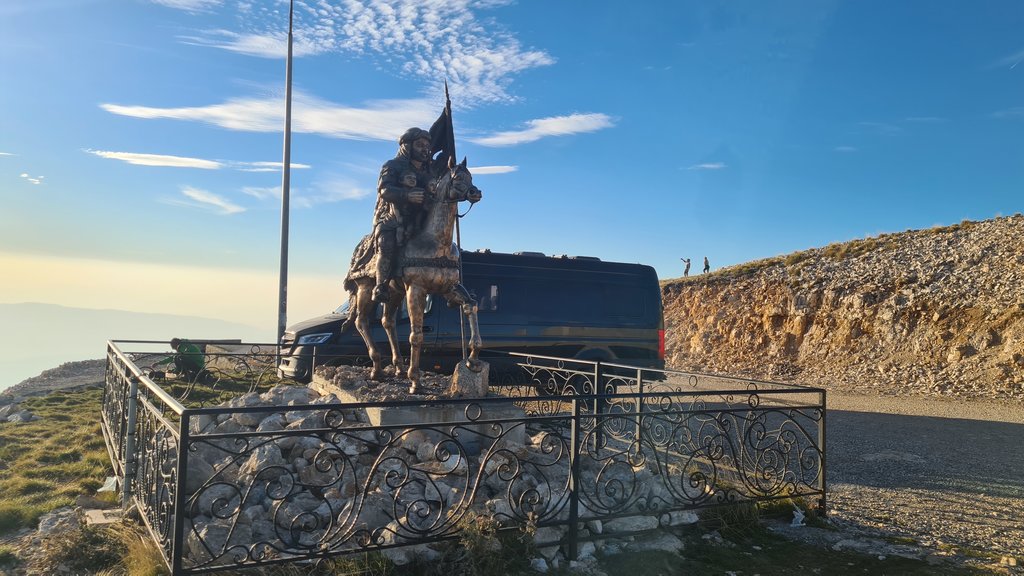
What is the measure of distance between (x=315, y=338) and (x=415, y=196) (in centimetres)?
430

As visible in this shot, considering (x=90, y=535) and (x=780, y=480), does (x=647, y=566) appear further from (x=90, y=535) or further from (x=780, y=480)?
(x=90, y=535)

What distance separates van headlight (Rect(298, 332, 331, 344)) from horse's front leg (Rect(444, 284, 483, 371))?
370 cm

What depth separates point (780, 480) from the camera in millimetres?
5449

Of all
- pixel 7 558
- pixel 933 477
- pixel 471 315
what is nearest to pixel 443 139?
pixel 471 315

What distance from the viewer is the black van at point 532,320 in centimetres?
952

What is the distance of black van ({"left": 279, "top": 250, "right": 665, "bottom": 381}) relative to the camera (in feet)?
31.2

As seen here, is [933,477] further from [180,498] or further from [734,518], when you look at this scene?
[180,498]

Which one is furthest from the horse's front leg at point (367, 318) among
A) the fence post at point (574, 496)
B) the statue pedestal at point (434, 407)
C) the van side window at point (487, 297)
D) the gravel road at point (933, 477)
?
the gravel road at point (933, 477)

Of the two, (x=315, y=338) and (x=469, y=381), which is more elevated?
(x=315, y=338)

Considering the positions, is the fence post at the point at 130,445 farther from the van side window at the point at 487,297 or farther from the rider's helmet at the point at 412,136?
the van side window at the point at 487,297

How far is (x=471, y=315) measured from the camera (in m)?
6.25

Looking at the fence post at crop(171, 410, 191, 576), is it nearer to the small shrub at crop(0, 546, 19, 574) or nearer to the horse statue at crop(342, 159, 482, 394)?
the small shrub at crop(0, 546, 19, 574)

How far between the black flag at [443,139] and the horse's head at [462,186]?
916 mm

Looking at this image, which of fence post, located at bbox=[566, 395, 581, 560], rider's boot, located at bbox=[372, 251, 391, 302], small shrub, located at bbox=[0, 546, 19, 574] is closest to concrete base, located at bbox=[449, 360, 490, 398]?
rider's boot, located at bbox=[372, 251, 391, 302]
